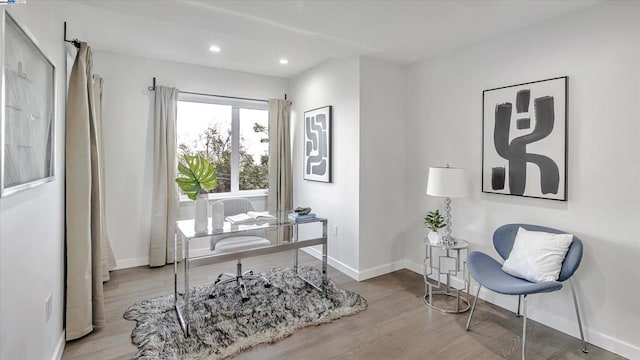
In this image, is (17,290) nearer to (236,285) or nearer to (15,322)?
(15,322)

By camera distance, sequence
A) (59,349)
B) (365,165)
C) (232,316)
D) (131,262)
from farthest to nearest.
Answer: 1. (131,262)
2. (365,165)
3. (232,316)
4. (59,349)

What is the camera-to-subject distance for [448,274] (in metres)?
3.17

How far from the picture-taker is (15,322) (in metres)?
1.41

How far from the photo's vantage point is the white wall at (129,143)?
3.78m

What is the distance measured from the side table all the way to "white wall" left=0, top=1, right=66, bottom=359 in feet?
9.38

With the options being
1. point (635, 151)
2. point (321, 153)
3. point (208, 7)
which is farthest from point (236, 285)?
point (635, 151)

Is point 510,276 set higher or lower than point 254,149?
lower

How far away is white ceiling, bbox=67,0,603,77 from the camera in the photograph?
Answer: 2412 mm

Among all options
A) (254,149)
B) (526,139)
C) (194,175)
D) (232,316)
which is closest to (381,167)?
(526,139)

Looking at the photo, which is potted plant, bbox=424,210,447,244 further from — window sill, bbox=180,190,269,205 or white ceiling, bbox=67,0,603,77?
window sill, bbox=180,190,269,205

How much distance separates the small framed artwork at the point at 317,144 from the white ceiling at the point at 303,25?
30.3 inches

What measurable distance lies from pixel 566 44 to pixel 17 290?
3.81 metres

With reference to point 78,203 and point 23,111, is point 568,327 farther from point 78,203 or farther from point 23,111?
point 78,203

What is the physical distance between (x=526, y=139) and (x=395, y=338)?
2.00 m
